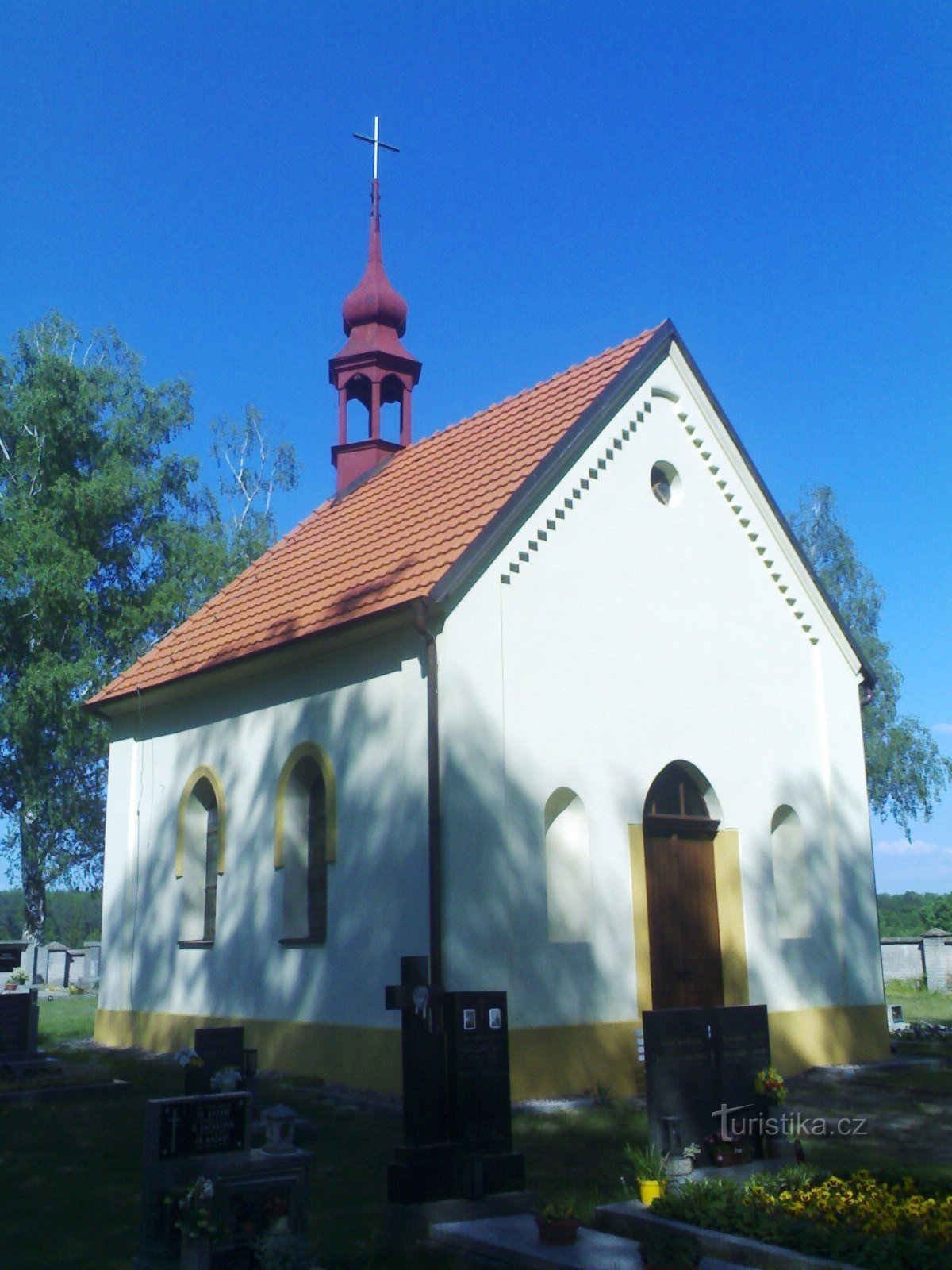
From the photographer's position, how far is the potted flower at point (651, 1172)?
7.65 m

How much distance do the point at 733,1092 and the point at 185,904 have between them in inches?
377

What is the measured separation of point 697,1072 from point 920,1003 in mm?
20863

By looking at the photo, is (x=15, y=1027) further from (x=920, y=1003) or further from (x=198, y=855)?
(x=920, y=1003)

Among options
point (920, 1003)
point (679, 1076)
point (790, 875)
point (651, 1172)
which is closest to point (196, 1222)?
point (651, 1172)

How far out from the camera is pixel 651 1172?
785cm

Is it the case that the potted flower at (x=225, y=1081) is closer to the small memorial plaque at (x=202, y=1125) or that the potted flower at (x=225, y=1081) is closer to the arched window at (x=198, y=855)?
the small memorial plaque at (x=202, y=1125)

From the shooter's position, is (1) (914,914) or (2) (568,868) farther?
(1) (914,914)

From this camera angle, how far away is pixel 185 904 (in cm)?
1670

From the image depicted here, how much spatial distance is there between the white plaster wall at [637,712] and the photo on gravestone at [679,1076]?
11.8 ft

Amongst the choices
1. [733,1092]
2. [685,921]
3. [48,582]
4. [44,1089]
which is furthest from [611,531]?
[48,582]

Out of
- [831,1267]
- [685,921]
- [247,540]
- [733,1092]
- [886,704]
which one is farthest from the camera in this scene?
[886,704]

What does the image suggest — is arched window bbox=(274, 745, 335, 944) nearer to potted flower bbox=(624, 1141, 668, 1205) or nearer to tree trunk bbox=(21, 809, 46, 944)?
potted flower bbox=(624, 1141, 668, 1205)

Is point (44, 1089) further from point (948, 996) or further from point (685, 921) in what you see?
point (948, 996)

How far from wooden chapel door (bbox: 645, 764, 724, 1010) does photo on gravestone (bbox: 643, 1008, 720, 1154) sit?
509 cm
